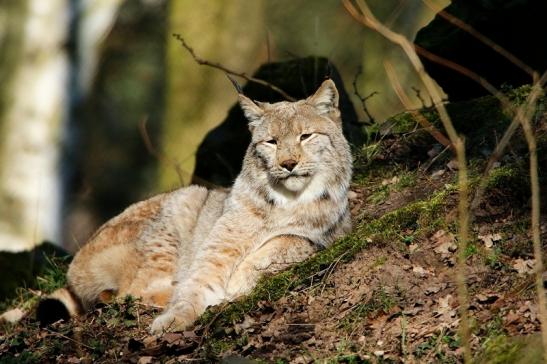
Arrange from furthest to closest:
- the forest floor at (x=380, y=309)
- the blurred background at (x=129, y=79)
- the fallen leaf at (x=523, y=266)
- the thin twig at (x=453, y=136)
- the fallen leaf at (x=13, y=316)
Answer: the blurred background at (x=129, y=79), the fallen leaf at (x=13, y=316), the fallen leaf at (x=523, y=266), the forest floor at (x=380, y=309), the thin twig at (x=453, y=136)

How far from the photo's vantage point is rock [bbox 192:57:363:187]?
384 inches

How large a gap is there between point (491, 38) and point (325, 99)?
237 cm

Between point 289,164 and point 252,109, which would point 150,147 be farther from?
point 289,164

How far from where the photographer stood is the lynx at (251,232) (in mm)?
6223

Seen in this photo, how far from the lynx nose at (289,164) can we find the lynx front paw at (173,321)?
1.27m

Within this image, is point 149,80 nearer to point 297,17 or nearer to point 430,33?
point 297,17

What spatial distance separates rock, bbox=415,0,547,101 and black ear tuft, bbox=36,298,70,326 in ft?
14.3

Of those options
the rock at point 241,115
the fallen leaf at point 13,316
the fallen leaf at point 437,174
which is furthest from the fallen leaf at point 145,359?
the rock at point 241,115

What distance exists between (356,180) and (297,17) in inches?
153

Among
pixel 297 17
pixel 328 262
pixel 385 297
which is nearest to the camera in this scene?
pixel 385 297

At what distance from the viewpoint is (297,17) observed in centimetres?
1132

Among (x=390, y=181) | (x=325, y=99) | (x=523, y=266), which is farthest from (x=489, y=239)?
(x=390, y=181)

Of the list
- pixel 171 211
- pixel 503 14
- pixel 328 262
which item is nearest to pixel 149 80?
pixel 171 211

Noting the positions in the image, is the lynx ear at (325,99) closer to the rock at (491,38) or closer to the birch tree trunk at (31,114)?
the rock at (491,38)
